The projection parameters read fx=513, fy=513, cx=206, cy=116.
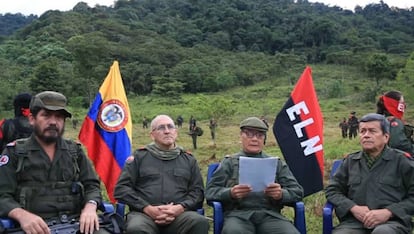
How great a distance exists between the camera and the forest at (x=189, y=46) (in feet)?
150

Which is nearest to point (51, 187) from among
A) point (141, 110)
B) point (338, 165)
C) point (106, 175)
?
point (106, 175)

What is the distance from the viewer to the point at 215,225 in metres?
4.08

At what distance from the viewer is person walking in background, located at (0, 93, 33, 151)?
4938 mm

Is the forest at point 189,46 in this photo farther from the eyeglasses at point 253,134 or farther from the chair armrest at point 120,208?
the eyeglasses at point 253,134

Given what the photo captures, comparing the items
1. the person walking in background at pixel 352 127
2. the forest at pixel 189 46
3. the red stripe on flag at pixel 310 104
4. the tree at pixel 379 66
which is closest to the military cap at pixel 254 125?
the red stripe on flag at pixel 310 104

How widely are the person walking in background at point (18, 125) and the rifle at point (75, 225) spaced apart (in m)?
1.59

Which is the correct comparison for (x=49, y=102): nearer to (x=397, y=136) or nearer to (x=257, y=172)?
(x=257, y=172)

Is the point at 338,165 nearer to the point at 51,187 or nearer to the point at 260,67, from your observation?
the point at 51,187

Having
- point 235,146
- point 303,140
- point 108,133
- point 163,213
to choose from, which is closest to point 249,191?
point 163,213

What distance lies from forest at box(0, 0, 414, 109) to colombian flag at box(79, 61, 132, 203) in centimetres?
2903

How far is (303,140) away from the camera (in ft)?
16.3

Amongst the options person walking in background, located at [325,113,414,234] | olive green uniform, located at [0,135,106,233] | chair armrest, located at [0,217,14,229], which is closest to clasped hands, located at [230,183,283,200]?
person walking in background, located at [325,113,414,234]

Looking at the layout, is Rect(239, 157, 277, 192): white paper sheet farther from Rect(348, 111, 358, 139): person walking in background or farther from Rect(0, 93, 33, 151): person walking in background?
Rect(348, 111, 358, 139): person walking in background

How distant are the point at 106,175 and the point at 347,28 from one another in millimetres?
86613
